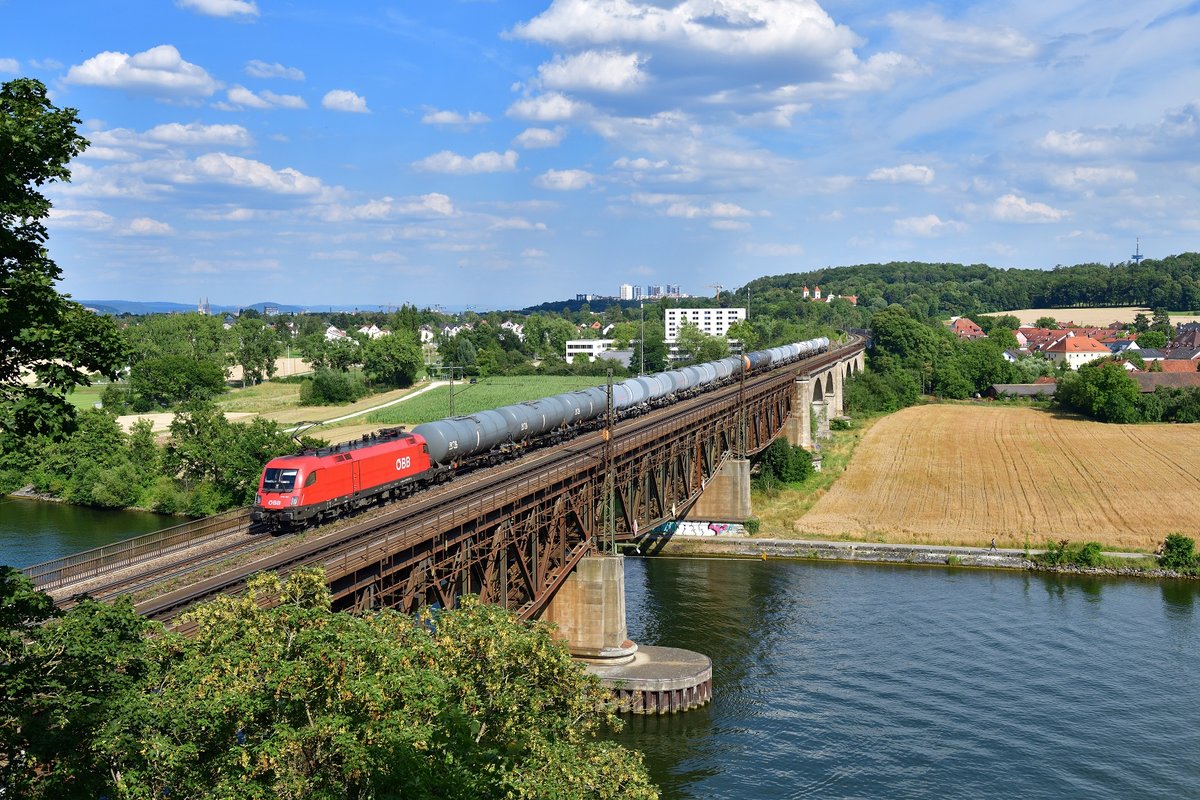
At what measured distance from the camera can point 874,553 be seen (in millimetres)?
73062

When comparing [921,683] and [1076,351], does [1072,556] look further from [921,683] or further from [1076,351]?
[1076,351]

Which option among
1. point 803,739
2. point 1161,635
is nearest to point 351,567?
point 803,739

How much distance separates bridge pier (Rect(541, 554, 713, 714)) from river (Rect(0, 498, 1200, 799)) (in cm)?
136

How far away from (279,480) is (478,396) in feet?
341

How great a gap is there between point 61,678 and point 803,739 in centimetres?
3248

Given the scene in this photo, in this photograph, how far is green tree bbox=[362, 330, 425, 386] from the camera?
167 meters

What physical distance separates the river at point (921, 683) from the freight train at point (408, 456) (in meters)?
12.8

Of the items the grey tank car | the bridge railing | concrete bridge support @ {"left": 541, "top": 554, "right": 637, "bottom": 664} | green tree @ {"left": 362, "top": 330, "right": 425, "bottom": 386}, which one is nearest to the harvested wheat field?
the grey tank car

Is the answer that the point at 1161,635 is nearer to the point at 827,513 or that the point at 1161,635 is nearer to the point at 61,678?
the point at 827,513

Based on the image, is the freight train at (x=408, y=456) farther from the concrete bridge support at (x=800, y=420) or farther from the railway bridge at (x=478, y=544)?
the concrete bridge support at (x=800, y=420)

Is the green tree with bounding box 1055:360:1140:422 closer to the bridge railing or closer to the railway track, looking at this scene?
the railway track

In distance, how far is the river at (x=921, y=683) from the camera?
38.5m

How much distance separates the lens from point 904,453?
10438 cm

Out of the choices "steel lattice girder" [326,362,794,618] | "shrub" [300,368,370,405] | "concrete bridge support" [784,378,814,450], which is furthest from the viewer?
"shrub" [300,368,370,405]
